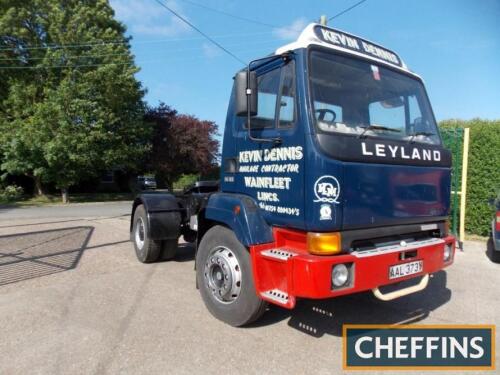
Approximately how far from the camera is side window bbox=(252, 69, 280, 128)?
11.8 feet

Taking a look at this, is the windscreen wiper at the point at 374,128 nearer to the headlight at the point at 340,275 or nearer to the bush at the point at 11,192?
the headlight at the point at 340,275

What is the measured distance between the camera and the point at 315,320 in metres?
4.08

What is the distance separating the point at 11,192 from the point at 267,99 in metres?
23.7

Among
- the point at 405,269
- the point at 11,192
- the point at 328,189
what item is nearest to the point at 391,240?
the point at 405,269

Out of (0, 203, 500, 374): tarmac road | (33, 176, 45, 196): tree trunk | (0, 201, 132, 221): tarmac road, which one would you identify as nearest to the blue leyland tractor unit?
(0, 203, 500, 374): tarmac road

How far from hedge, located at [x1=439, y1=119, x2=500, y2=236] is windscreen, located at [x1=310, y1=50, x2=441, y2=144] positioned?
5.98 metres

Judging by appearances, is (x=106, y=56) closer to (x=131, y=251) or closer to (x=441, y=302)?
(x=131, y=251)

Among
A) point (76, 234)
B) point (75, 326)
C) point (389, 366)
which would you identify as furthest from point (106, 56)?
point (389, 366)

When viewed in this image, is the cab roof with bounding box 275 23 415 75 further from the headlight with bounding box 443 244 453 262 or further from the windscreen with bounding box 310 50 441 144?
the headlight with bounding box 443 244 453 262

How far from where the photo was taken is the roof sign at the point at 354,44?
353cm

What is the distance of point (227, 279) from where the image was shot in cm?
384

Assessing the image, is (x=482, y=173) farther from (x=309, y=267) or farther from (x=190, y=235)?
(x=309, y=267)

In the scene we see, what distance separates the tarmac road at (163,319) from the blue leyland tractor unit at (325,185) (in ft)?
1.39

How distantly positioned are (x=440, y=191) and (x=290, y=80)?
189cm
